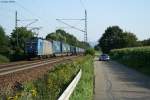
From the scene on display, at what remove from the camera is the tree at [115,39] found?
529 ft

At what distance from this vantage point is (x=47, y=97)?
1116 cm

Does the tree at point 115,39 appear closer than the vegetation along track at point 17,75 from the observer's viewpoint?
No

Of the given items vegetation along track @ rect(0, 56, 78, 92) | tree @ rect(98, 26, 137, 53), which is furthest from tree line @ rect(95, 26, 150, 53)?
vegetation along track @ rect(0, 56, 78, 92)

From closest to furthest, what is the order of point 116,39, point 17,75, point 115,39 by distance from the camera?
point 17,75
point 116,39
point 115,39

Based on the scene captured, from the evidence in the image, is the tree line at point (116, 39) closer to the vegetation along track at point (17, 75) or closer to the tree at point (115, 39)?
the tree at point (115, 39)

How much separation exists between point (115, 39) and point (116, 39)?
1.64 meters

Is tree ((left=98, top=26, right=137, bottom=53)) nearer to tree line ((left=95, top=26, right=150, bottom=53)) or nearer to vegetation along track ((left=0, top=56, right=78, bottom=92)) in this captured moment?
tree line ((left=95, top=26, right=150, bottom=53))

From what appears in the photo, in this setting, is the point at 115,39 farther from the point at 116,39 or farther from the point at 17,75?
the point at 17,75

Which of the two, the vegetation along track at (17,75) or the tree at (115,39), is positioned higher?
the tree at (115,39)

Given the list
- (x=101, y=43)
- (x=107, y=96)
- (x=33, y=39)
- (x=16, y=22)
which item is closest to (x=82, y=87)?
(x=107, y=96)

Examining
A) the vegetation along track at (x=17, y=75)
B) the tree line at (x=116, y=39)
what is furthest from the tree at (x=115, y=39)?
the vegetation along track at (x=17, y=75)

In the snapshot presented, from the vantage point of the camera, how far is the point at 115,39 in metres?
177

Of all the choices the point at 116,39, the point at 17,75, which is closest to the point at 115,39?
the point at 116,39

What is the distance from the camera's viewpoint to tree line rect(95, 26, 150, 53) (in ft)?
528
